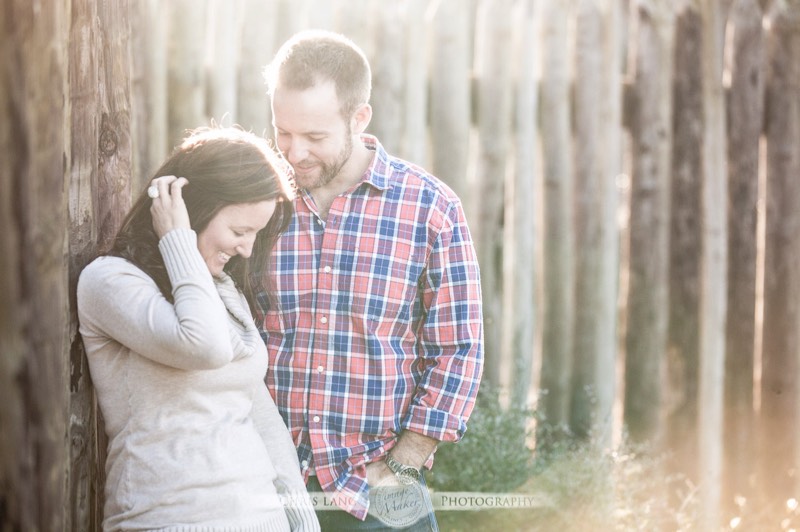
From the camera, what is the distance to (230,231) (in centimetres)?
251

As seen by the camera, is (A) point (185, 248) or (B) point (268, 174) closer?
(A) point (185, 248)

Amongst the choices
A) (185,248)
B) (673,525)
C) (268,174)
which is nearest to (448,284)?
(268,174)

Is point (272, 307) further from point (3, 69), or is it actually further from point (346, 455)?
point (3, 69)

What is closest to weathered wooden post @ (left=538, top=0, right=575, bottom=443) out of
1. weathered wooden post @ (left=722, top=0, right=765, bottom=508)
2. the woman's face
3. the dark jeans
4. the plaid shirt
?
weathered wooden post @ (left=722, top=0, right=765, bottom=508)

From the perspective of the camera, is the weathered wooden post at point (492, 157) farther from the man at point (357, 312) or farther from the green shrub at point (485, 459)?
the man at point (357, 312)

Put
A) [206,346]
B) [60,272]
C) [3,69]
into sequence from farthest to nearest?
[206,346], [60,272], [3,69]

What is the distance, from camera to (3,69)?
1659mm

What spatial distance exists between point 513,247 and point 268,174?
2252mm

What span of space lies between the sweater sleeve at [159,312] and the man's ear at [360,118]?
745 millimetres

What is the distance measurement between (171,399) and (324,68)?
1.04m

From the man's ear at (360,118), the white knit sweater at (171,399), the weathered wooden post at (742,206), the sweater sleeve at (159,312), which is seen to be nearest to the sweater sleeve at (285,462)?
the white knit sweater at (171,399)

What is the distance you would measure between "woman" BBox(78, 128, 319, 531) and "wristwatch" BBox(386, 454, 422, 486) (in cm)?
32

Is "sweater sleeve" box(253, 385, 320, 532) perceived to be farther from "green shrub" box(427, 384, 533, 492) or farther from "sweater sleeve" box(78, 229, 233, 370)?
"green shrub" box(427, 384, 533, 492)

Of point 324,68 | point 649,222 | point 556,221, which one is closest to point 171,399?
point 324,68
